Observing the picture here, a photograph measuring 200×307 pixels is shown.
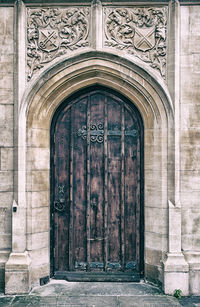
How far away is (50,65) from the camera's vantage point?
16.1 ft

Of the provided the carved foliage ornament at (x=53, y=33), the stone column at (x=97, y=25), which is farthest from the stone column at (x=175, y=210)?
the carved foliage ornament at (x=53, y=33)

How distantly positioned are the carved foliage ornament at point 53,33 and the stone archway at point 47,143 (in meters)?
0.23

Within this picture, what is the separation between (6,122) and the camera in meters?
4.98

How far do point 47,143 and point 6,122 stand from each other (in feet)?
2.35

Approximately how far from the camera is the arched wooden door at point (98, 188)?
523 centimetres

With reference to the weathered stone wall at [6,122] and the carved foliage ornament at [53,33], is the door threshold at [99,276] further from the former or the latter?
the carved foliage ornament at [53,33]

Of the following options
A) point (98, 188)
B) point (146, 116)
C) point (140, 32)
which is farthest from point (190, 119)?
point (98, 188)

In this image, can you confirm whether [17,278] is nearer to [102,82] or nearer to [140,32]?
[102,82]

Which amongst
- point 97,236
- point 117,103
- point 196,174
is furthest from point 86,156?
point 196,174

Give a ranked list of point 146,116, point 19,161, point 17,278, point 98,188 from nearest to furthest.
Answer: point 17,278, point 19,161, point 146,116, point 98,188

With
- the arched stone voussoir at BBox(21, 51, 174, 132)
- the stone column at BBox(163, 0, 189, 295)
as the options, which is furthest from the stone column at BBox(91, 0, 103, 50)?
the stone column at BBox(163, 0, 189, 295)

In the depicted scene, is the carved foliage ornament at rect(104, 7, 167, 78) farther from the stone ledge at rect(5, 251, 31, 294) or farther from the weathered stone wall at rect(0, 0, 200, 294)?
the stone ledge at rect(5, 251, 31, 294)

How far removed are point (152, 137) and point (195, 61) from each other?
1.34m

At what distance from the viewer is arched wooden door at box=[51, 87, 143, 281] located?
523 cm
